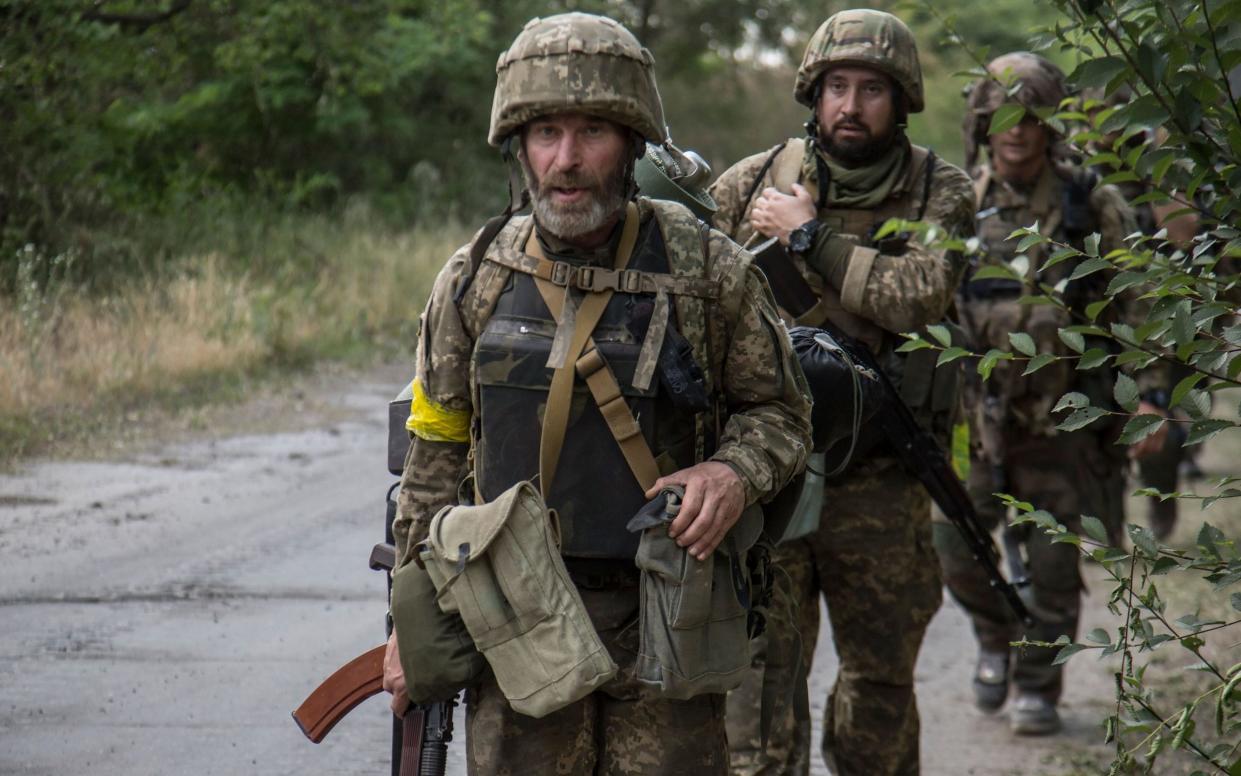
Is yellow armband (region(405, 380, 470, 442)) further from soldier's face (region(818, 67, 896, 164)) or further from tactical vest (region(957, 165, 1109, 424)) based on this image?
tactical vest (region(957, 165, 1109, 424))

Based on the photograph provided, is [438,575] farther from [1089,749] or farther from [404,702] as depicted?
[1089,749]

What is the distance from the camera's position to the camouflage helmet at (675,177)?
12.8ft

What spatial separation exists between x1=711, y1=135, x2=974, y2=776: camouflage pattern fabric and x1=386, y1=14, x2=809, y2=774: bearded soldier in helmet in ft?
3.62

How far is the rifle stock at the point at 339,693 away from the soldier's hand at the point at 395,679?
0.32m

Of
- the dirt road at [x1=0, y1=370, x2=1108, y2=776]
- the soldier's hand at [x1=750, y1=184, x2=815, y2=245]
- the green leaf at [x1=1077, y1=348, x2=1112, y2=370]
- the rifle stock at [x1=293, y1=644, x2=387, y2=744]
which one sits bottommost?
the dirt road at [x1=0, y1=370, x2=1108, y2=776]

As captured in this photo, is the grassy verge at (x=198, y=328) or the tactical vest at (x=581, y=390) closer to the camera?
the tactical vest at (x=581, y=390)

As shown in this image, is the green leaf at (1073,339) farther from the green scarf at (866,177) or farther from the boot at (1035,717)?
the boot at (1035,717)

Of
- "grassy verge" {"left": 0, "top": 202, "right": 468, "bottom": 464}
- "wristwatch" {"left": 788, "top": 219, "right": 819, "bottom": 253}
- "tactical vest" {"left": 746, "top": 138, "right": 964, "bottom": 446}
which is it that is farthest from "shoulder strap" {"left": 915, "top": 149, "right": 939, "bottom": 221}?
"grassy verge" {"left": 0, "top": 202, "right": 468, "bottom": 464}

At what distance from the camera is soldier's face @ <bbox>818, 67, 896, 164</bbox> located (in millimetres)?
4609

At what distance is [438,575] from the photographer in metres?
3.12

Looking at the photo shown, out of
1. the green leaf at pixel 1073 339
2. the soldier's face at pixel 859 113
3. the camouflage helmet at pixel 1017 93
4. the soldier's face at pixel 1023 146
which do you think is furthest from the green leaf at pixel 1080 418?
the soldier's face at pixel 1023 146

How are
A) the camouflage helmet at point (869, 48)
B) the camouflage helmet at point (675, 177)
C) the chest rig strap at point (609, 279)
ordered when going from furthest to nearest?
the camouflage helmet at point (869, 48), the camouflage helmet at point (675, 177), the chest rig strap at point (609, 279)

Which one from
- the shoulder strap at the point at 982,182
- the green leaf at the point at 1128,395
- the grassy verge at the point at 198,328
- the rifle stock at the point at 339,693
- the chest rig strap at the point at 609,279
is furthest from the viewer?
the grassy verge at the point at 198,328

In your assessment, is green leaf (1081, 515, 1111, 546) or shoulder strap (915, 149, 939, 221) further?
shoulder strap (915, 149, 939, 221)
